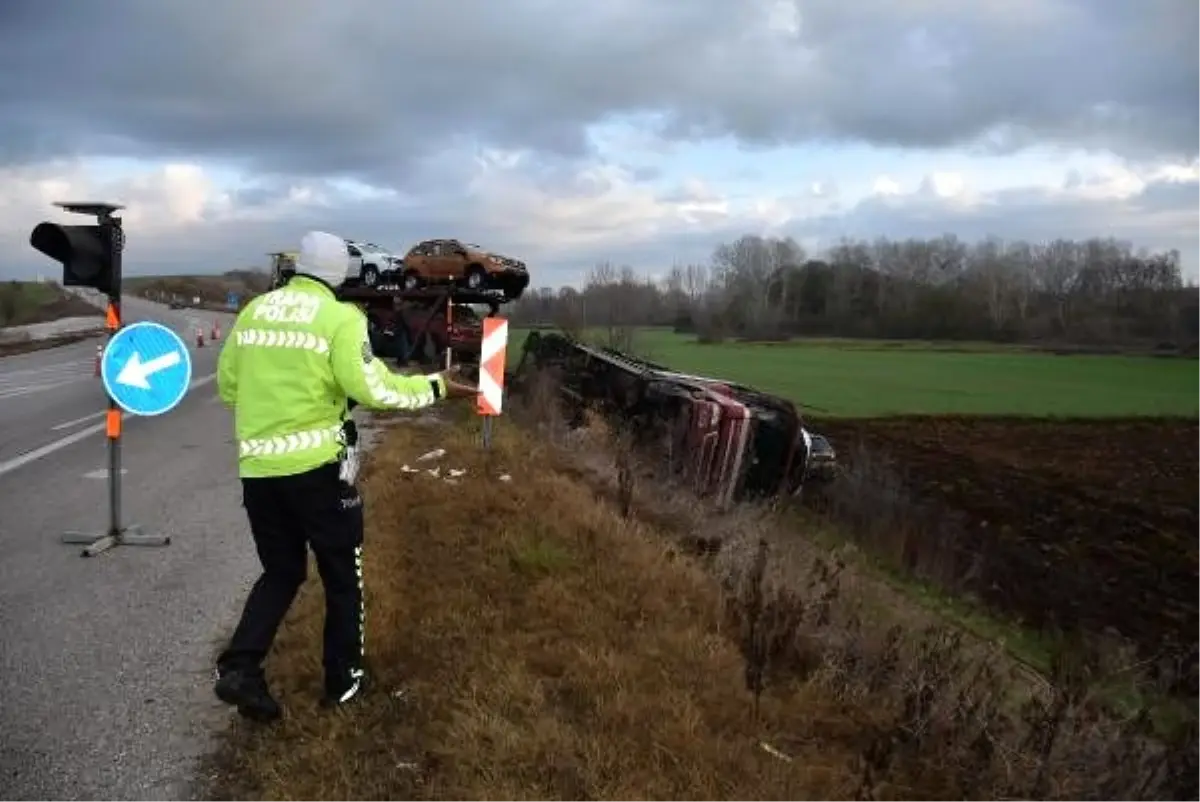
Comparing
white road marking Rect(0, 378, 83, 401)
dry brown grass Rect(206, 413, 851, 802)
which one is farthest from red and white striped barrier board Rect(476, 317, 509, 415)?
white road marking Rect(0, 378, 83, 401)

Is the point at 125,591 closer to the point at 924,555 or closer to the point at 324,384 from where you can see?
the point at 324,384

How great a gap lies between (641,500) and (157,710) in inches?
254

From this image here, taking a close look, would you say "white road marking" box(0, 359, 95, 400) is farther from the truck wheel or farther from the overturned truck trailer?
the overturned truck trailer

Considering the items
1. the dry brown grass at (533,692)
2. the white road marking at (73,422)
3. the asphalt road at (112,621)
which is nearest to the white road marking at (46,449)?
the asphalt road at (112,621)

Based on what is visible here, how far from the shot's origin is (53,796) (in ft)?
11.9

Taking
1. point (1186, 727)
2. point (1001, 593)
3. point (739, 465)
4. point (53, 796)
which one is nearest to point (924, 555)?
point (1001, 593)

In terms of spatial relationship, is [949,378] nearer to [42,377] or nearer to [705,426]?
[705,426]

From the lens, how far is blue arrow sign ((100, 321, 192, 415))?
6875 millimetres

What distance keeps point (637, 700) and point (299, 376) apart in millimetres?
1946

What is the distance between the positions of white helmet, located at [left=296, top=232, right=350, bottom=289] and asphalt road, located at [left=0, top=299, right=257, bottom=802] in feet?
6.32

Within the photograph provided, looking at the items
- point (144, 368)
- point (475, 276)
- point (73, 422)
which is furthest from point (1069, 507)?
point (144, 368)

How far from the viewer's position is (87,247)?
22.0 feet

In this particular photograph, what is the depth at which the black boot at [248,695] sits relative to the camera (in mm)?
4055

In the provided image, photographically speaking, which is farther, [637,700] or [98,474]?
[98,474]
